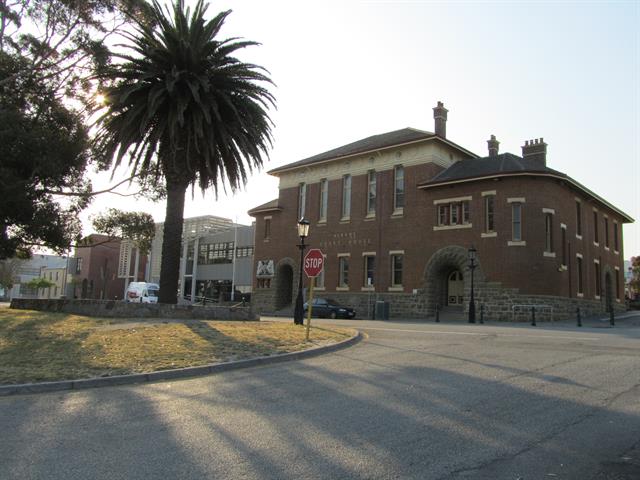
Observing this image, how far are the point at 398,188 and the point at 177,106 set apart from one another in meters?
20.5

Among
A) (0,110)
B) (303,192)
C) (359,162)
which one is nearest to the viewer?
(0,110)

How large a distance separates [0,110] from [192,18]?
27.2ft

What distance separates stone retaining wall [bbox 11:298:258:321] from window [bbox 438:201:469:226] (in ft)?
57.0

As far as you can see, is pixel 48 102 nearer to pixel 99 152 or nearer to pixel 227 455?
pixel 99 152

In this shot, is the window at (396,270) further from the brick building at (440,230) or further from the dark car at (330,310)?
the dark car at (330,310)

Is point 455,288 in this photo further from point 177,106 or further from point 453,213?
point 177,106

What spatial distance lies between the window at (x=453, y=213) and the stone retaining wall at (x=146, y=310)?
17.4 meters

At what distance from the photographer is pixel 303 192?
45.1m

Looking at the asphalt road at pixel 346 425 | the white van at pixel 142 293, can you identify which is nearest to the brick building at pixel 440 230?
the white van at pixel 142 293

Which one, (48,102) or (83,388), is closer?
(83,388)

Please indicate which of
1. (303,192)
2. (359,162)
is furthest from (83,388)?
(303,192)

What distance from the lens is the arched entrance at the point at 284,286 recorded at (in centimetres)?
4550

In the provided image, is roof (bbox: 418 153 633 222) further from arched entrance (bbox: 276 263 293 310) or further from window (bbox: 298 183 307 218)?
arched entrance (bbox: 276 263 293 310)

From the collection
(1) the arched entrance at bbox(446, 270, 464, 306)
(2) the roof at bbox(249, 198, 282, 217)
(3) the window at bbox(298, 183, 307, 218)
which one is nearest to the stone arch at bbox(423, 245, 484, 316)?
(1) the arched entrance at bbox(446, 270, 464, 306)
